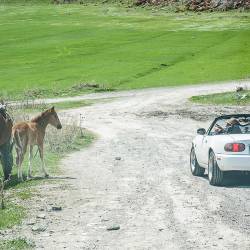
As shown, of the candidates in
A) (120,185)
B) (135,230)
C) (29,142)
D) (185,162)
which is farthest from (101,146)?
(135,230)

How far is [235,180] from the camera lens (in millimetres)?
21500

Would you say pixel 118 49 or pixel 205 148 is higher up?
pixel 205 148

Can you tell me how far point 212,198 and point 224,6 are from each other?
108m

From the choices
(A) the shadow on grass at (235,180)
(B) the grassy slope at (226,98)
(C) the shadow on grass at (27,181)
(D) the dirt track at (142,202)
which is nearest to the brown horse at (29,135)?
(C) the shadow on grass at (27,181)

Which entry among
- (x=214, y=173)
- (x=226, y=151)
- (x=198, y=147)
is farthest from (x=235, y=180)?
(x=198, y=147)

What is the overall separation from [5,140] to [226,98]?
31.9 meters

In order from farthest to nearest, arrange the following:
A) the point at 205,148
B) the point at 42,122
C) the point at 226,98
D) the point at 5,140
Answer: the point at 226,98 < the point at 42,122 < the point at 5,140 < the point at 205,148

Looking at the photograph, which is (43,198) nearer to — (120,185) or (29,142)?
(120,185)

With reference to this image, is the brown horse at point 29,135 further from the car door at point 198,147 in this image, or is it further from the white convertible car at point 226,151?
the white convertible car at point 226,151

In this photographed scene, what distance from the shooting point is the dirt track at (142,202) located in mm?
14477

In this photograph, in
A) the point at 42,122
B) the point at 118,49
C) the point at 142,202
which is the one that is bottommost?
the point at 118,49

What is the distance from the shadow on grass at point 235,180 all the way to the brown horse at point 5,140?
555 cm

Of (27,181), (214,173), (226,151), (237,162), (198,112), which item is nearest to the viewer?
(237,162)

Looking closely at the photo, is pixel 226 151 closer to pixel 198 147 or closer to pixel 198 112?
pixel 198 147
